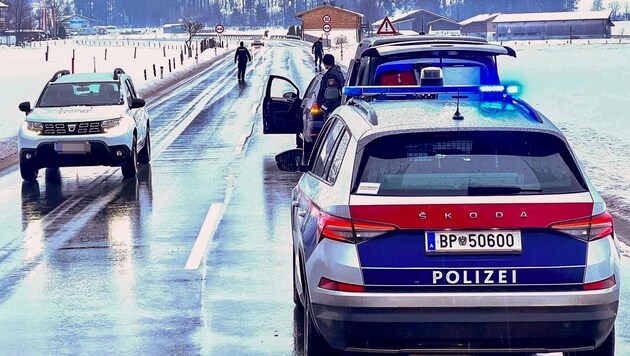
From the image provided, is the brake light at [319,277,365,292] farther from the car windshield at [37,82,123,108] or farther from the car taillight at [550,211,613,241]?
the car windshield at [37,82,123,108]

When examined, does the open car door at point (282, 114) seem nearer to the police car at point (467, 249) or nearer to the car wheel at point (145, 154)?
the car wheel at point (145, 154)

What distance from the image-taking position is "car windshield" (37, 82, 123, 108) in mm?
18391

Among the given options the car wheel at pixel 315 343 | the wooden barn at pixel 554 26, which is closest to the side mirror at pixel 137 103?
the car wheel at pixel 315 343

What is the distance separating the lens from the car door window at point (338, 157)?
6316 millimetres

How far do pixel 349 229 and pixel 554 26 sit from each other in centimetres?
15966

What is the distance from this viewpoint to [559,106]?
32281mm

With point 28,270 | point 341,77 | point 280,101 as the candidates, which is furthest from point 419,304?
point 280,101

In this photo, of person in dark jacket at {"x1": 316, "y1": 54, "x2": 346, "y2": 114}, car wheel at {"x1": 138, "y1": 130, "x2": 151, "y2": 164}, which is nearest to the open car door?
car wheel at {"x1": 138, "y1": 130, "x2": 151, "y2": 164}

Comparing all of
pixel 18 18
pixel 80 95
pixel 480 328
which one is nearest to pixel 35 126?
pixel 80 95

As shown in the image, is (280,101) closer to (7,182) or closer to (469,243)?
(7,182)

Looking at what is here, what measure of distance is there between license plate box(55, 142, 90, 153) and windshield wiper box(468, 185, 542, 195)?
12289 mm

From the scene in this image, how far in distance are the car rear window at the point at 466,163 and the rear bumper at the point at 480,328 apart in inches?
25.1

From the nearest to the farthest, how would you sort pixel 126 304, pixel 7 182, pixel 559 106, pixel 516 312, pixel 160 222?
pixel 516 312, pixel 126 304, pixel 160 222, pixel 7 182, pixel 559 106

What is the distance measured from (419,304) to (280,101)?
15.5m
